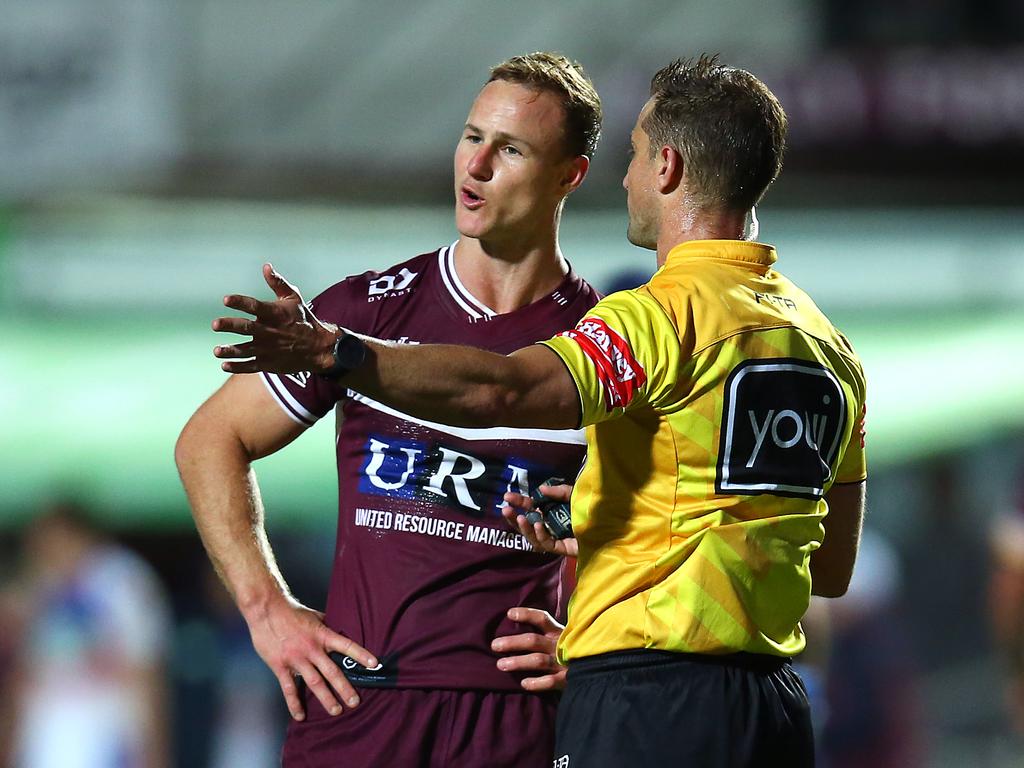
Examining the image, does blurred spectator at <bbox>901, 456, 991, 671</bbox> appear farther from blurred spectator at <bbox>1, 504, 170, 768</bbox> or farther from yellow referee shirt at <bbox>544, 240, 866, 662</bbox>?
yellow referee shirt at <bbox>544, 240, 866, 662</bbox>

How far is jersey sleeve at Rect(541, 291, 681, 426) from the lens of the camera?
9.62 ft

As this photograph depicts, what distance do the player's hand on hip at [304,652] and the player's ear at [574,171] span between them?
1.23m

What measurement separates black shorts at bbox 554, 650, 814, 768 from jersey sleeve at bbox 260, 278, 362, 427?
99 centimetres

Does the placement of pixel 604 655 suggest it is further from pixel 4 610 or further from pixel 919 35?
pixel 919 35

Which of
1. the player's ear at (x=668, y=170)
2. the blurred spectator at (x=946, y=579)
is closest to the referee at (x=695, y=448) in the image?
the player's ear at (x=668, y=170)

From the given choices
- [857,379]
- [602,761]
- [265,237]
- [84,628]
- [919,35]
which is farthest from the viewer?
[919,35]

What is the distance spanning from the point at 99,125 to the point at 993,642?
7.59 meters

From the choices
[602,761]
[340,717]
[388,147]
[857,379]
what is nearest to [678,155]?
[857,379]

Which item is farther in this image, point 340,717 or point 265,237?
point 265,237

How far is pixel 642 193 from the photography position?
3.33 m

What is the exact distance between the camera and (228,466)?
389 cm

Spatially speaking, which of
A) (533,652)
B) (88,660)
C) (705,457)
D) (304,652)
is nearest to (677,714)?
(705,457)

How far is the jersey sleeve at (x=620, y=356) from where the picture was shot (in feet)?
9.62

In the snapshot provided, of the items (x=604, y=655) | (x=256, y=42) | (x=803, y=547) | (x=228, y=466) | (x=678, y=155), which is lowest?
(x=604, y=655)
